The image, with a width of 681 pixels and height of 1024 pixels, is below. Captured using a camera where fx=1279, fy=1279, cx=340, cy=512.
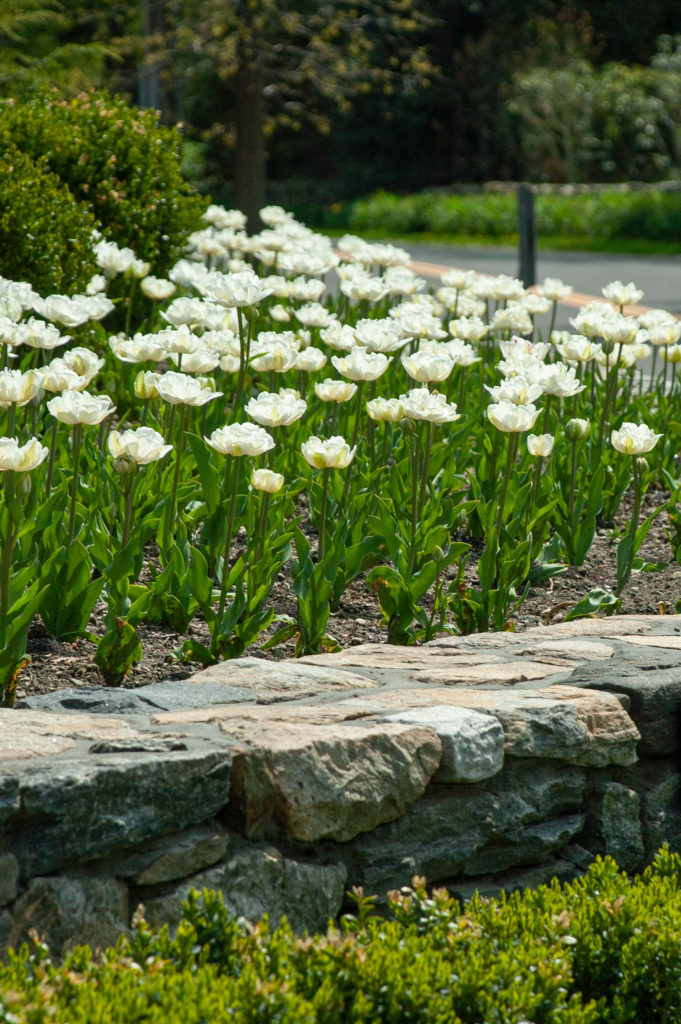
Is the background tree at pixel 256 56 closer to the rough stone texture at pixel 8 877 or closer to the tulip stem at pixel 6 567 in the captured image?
the tulip stem at pixel 6 567

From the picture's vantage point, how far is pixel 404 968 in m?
2.23

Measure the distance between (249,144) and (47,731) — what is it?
1897 centimetres

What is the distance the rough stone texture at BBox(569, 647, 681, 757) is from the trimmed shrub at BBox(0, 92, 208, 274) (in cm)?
463

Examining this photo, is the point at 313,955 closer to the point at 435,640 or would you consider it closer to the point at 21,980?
the point at 21,980

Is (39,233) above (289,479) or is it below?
above

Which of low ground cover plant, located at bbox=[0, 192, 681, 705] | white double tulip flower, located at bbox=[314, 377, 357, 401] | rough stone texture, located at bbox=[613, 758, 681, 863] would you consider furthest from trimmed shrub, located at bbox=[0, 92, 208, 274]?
rough stone texture, located at bbox=[613, 758, 681, 863]

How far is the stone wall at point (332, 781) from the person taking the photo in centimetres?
240

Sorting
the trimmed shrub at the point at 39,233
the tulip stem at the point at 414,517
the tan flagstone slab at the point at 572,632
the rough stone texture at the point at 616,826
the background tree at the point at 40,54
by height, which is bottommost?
the rough stone texture at the point at 616,826

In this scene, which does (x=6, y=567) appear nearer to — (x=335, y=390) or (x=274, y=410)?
(x=274, y=410)

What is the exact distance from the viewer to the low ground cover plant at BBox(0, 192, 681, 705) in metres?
3.53

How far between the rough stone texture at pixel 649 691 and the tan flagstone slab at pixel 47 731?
117 centimetres

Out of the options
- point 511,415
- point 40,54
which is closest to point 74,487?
point 511,415

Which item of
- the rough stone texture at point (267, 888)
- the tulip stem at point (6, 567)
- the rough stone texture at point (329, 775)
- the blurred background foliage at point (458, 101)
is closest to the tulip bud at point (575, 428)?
the rough stone texture at point (329, 775)

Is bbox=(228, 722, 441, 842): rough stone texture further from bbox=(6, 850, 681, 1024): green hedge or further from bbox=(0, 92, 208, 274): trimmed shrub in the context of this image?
bbox=(0, 92, 208, 274): trimmed shrub
